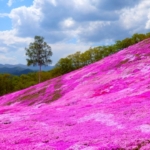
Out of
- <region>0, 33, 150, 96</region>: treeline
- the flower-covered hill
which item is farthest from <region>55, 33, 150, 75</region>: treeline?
the flower-covered hill

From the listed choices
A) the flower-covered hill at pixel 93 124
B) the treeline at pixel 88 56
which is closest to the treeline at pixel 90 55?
the treeline at pixel 88 56

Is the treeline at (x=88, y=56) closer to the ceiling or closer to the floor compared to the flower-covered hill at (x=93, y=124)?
closer to the ceiling

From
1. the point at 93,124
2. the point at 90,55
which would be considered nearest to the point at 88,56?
the point at 90,55

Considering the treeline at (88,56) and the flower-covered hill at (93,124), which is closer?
the flower-covered hill at (93,124)

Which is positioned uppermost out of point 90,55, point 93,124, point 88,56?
point 90,55

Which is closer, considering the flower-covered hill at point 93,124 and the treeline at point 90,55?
the flower-covered hill at point 93,124

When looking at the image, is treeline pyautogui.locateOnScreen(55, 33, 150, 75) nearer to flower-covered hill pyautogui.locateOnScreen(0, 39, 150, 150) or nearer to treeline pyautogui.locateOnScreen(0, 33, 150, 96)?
treeline pyautogui.locateOnScreen(0, 33, 150, 96)

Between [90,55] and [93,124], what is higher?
[90,55]

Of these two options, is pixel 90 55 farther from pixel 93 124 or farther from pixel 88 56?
pixel 93 124

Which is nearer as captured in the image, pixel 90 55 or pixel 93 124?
pixel 93 124

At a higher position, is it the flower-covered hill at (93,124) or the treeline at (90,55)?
the treeline at (90,55)

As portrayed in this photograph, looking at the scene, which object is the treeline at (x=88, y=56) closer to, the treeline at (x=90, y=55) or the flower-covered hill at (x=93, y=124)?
the treeline at (x=90, y=55)

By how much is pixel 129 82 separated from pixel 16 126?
71.1 ft

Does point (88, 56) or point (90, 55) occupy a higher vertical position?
point (90, 55)
